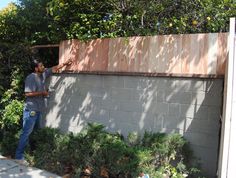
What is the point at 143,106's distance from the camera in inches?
258

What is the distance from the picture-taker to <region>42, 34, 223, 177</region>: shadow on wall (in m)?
5.75

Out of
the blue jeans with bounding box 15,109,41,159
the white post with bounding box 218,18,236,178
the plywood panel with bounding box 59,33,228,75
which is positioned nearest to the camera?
the white post with bounding box 218,18,236,178

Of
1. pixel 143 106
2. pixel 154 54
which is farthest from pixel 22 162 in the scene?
pixel 154 54

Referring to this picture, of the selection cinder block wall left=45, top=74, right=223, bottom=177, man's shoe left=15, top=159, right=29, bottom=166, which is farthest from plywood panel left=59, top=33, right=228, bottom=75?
man's shoe left=15, top=159, right=29, bottom=166

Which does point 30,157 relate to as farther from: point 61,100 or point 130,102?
point 130,102

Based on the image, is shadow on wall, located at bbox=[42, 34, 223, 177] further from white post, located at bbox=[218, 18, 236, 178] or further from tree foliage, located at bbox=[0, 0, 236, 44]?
white post, located at bbox=[218, 18, 236, 178]

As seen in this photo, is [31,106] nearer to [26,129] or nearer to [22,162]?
[26,129]

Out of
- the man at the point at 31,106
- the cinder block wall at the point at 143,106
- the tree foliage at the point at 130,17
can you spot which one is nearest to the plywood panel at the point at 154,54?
the cinder block wall at the point at 143,106

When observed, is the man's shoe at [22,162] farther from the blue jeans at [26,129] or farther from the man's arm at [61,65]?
the man's arm at [61,65]

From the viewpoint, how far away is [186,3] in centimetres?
725

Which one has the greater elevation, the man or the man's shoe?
the man

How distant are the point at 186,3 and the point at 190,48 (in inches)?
65.1

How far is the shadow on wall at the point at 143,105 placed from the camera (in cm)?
575

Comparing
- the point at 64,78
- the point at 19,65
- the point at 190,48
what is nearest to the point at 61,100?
the point at 64,78
